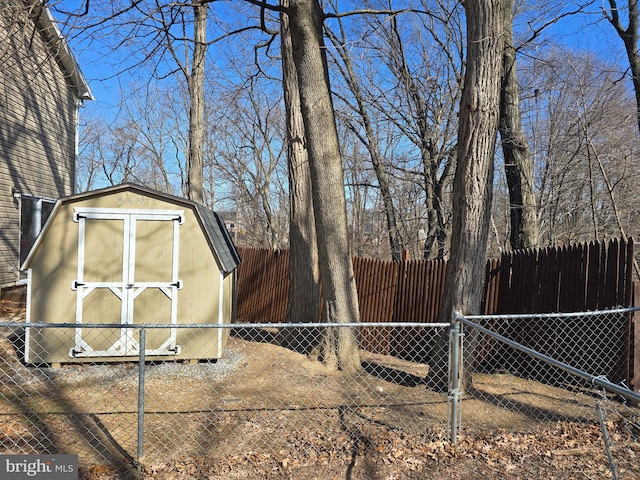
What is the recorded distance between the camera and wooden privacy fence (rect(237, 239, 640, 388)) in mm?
5324

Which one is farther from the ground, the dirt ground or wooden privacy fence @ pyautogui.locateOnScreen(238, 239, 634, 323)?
wooden privacy fence @ pyautogui.locateOnScreen(238, 239, 634, 323)

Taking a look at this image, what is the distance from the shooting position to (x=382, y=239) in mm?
22062

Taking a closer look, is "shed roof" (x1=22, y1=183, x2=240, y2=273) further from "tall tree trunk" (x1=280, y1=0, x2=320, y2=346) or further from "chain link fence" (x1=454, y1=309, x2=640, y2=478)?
"chain link fence" (x1=454, y1=309, x2=640, y2=478)

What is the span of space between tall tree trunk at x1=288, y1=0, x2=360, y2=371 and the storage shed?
1552mm

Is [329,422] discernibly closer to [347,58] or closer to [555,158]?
[347,58]

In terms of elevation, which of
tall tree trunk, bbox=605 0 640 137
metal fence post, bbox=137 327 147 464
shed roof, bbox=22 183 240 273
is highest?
tall tree trunk, bbox=605 0 640 137

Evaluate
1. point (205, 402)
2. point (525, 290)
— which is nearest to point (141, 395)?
point (205, 402)

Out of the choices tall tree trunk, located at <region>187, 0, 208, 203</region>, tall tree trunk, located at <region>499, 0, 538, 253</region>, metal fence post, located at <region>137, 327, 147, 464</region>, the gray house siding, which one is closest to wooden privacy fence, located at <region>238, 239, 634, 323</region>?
tall tree trunk, located at <region>499, 0, 538, 253</region>

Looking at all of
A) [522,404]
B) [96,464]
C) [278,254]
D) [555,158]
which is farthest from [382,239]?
Result: [96,464]

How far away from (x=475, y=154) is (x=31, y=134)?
11.7 meters

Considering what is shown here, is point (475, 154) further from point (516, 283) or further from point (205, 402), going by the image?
point (205, 402)

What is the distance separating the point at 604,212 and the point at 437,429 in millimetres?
13890

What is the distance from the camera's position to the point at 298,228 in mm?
7160

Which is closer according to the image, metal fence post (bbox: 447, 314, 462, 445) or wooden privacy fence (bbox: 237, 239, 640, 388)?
metal fence post (bbox: 447, 314, 462, 445)
